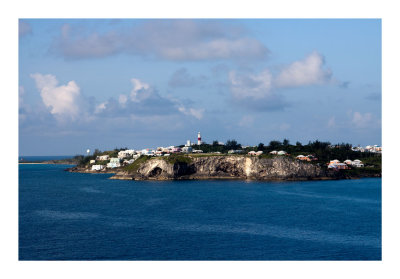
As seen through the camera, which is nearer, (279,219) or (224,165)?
(279,219)

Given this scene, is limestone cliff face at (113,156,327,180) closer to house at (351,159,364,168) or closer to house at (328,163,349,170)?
house at (328,163,349,170)

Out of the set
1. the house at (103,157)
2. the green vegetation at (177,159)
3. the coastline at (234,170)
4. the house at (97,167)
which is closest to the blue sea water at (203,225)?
the coastline at (234,170)

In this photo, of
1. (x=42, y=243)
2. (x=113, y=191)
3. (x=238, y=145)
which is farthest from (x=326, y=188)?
(x=238, y=145)

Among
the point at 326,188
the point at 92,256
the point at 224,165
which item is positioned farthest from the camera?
the point at 224,165

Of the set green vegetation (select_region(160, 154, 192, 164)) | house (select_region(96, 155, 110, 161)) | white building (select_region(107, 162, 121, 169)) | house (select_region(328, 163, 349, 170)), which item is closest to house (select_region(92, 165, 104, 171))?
white building (select_region(107, 162, 121, 169))

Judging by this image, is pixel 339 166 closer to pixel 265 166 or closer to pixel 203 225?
pixel 265 166

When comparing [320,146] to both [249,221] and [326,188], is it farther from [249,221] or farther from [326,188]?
[249,221]
